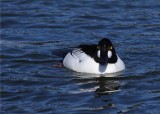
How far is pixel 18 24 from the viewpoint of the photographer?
61.0ft

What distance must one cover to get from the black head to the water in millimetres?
364

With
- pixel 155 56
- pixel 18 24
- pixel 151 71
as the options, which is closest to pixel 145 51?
pixel 155 56

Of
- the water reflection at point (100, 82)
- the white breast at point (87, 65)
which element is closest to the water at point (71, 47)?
the water reflection at point (100, 82)

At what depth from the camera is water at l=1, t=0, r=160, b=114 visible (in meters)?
12.4

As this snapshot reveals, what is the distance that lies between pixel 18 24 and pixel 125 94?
21.1 feet

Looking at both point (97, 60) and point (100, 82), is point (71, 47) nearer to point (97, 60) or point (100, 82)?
point (97, 60)

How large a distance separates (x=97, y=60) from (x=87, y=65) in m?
0.24

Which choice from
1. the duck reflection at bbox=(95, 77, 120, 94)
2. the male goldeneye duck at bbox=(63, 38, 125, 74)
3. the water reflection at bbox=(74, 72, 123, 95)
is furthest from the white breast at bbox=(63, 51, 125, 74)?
the duck reflection at bbox=(95, 77, 120, 94)

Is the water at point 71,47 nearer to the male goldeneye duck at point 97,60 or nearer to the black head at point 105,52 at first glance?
the male goldeneye duck at point 97,60

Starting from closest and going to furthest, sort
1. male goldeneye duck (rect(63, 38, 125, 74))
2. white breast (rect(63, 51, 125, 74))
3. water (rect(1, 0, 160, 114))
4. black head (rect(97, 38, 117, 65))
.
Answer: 1. water (rect(1, 0, 160, 114))
2. black head (rect(97, 38, 117, 65))
3. male goldeneye duck (rect(63, 38, 125, 74))
4. white breast (rect(63, 51, 125, 74))

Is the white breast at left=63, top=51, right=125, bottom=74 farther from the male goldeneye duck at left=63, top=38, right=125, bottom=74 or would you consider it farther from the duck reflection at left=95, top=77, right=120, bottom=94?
the duck reflection at left=95, top=77, right=120, bottom=94

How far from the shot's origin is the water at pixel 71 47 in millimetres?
12359

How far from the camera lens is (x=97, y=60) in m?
14.6

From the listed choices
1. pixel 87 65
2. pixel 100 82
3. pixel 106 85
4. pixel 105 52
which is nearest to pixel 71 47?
pixel 87 65
